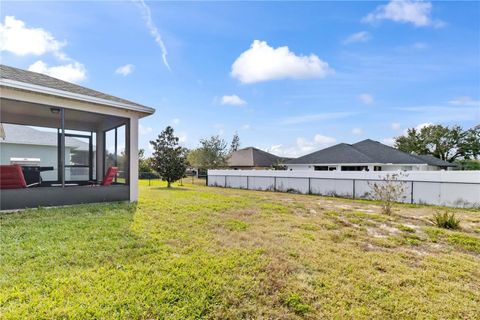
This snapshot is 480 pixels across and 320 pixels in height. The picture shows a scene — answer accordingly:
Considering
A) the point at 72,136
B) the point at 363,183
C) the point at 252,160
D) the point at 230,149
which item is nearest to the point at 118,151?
the point at 72,136

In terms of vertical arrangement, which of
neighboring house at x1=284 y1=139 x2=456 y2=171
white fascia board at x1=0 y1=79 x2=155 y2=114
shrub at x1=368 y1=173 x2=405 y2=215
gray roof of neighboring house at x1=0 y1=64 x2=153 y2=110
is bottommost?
shrub at x1=368 y1=173 x2=405 y2=215

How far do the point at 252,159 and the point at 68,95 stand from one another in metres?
27.7

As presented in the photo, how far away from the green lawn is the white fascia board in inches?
Answer: 116

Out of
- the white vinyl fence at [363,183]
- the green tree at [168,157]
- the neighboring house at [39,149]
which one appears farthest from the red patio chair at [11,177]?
the white vinyl fence at [363,183]

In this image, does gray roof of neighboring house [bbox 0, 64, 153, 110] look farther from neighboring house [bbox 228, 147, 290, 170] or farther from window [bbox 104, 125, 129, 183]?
neighboring house [bbox 228, 147, 290, 170]

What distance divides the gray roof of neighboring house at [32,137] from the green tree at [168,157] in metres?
8.90

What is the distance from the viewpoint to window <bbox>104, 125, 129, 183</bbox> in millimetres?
8352

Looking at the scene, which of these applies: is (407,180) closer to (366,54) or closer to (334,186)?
(334,186)

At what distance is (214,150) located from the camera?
1266 inches

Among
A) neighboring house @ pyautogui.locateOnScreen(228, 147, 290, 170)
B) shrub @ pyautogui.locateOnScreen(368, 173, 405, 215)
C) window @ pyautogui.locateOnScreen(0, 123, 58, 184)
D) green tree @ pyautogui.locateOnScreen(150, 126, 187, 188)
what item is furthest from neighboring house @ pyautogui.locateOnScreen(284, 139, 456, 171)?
window @ pyautogui.locateOnScreen(0, 123, 58, 184)

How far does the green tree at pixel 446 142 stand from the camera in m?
40.2

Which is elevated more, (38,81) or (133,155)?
(38,81)

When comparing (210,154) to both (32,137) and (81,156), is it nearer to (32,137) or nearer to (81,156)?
(32,137)

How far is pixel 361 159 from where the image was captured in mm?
22312
